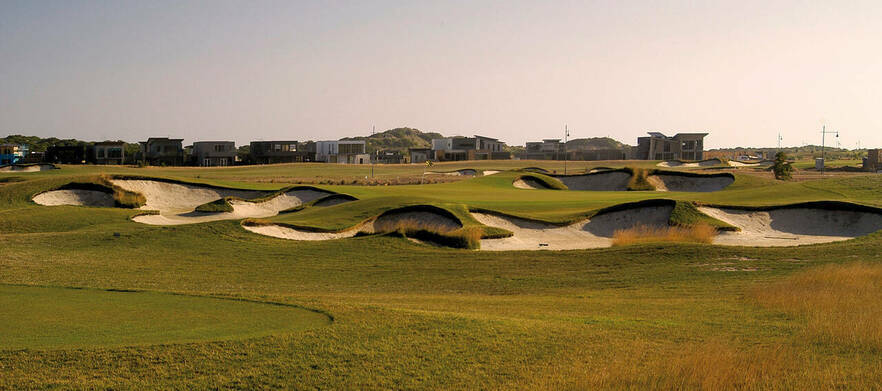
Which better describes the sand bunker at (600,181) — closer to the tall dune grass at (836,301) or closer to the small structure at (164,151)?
the tall dune grass at (836,301)

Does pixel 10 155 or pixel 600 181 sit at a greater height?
pixel 10 155

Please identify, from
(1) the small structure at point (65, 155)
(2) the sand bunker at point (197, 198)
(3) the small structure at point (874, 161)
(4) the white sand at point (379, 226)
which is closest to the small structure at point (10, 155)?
(1) the small structure at point (65, 155)

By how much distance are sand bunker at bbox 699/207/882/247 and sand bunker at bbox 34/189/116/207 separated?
31.8m

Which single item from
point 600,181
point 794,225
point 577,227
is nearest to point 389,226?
point 577,227

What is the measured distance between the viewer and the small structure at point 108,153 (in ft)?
371

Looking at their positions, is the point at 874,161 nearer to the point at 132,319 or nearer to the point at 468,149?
the point at 468,149

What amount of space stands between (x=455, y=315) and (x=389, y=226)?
1898 cm

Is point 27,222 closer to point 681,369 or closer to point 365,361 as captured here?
point 365,361

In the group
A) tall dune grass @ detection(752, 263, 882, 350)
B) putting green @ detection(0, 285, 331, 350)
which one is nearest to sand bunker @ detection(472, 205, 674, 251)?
tall dune grass @ detection(752, 263, 882, 350)

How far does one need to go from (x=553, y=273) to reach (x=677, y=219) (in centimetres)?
1184

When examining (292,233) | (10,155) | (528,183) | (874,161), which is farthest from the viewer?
(10,155)

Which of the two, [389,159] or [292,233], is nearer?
[292,233]

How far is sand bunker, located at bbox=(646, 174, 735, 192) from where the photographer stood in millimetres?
56375

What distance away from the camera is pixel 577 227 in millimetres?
30656
